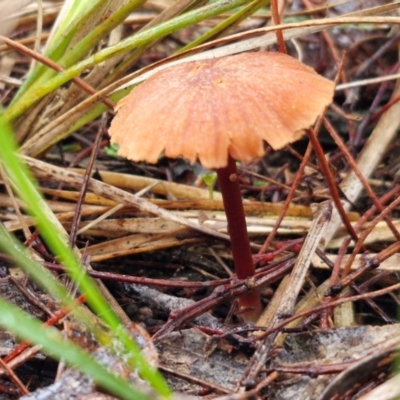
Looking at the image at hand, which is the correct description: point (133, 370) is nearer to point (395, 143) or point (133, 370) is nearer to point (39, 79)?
point (39, 79)

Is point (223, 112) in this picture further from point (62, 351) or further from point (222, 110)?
point (62, 351)

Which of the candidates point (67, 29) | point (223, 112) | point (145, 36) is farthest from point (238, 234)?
point (67, 29)

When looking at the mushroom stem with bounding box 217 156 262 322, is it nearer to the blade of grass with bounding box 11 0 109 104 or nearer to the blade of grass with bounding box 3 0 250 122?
the blade of grass with bounding box 3 0 250 122

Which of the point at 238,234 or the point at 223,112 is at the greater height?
the point at 223,112

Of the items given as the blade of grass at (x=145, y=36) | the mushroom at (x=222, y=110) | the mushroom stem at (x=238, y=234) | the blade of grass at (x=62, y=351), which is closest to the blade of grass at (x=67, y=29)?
the blade of grass at (x=145, y=36)

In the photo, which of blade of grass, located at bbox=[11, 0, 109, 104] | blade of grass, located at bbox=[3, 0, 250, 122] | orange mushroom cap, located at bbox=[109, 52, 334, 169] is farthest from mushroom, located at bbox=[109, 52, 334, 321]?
blade of grass, located at bbox=[11, 0, 109, 104]

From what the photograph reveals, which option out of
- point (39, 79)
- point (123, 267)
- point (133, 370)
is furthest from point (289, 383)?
point (39, 79)
